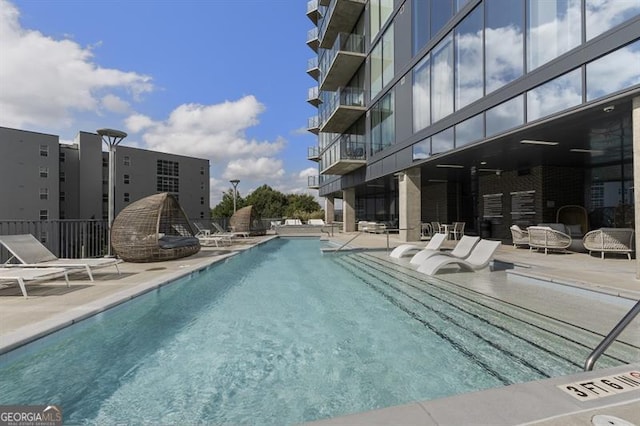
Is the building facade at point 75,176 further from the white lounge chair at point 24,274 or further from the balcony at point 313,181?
the white lounge chair at point 24,274

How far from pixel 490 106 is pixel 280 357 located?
27.3 feet

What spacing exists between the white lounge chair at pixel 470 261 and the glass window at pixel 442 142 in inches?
152

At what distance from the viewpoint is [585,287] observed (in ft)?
18.5

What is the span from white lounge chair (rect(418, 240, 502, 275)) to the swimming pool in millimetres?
1673

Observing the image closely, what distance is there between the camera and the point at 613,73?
19.2ft

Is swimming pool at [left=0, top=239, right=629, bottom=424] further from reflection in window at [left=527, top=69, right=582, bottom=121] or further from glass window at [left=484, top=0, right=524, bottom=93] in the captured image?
glass window at [left=484, top=0, right=524, bottom=93]

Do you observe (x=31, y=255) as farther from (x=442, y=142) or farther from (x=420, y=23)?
(x=420, y=23)

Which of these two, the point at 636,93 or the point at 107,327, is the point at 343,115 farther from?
the point at 107,327

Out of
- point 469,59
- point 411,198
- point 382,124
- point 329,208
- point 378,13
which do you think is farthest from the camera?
point 329,208

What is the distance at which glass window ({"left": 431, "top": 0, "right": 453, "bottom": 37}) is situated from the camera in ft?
36.4

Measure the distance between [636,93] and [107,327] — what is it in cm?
861

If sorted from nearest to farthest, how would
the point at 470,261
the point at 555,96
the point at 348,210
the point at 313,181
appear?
the point at 555,96 < the point at 470,261 < the point at 348,210 < the point at 313,181

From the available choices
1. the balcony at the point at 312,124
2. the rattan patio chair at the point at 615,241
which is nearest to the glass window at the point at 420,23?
the rattan patio chair at the point at 615,241

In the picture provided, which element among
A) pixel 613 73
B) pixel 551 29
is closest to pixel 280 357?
pixel 613 73
